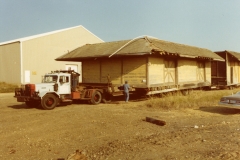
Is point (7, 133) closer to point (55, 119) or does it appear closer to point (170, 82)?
point (55, 119)

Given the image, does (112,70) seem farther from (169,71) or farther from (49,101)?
(49,101)

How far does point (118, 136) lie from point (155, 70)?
10.6 m

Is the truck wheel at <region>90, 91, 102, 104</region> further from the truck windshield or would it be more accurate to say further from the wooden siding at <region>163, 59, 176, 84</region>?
the wooden siding at <region>163, 59, 176, 84</region>

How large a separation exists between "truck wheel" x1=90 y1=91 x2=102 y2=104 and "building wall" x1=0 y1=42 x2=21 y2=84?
15.0 meters

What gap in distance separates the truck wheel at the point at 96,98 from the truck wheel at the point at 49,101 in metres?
2.63

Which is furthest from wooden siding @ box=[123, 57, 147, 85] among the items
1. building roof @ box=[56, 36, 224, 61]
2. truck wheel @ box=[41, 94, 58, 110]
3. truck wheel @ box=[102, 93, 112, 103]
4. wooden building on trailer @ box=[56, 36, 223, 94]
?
truck wheel @ box=[41, 94, 58, 110]

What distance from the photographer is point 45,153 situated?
6.37 metres

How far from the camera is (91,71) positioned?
20.4 meters

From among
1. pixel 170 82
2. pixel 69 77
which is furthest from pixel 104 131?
pixel 170 82

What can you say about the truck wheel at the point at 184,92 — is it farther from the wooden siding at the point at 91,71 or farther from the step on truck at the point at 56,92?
the step on truck at the point at 56,92

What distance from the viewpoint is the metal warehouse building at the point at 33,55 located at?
27.9 meters

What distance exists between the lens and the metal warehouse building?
27.9 meters

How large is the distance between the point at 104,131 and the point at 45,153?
2.54 metres

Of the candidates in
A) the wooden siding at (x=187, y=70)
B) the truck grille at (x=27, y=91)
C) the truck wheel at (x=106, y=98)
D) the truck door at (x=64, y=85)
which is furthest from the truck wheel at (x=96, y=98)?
the wooden siding at (x=187, y=70)
